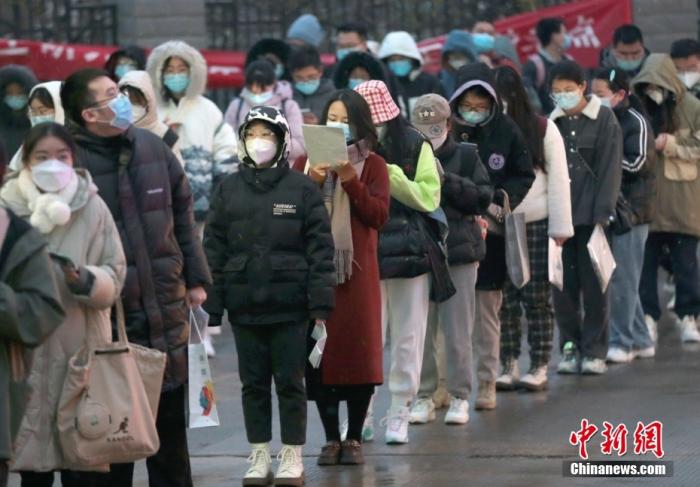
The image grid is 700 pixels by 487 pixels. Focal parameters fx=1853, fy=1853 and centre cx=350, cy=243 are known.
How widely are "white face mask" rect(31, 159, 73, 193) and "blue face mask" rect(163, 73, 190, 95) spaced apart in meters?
5.65

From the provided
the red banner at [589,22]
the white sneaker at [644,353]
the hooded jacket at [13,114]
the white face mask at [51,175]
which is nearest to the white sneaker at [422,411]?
the white sneaker at [644,353]

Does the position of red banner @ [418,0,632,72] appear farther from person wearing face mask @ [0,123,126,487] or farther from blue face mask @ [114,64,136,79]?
person wearing face mask @ [0,123,126,487]

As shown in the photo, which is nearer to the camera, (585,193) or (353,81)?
(585,193)

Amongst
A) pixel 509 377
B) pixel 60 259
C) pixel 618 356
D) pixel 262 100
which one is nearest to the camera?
pixel 60 259

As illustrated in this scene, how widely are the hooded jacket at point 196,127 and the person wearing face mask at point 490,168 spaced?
2426 millimetres

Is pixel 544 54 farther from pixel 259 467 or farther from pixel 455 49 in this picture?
pixel 259 467

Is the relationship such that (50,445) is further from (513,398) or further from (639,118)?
(639,118)

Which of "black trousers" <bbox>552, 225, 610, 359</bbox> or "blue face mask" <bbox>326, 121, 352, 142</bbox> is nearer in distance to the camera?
"blue face mask" <bbox>326, 121, 352, 142</bbox>

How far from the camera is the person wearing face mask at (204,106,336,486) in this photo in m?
8.37

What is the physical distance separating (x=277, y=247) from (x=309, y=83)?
21.0 feet

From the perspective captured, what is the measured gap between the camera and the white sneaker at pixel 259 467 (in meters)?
8.55

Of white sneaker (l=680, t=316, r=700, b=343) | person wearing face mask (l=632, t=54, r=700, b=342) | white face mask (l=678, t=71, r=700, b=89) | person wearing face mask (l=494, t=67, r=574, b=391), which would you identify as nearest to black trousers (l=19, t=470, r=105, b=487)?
person wearing face mask (l=494, t=67, r=574, b=391)

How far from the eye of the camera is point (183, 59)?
1252cm

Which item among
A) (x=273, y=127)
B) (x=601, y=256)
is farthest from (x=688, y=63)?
(x=273, y=127)
